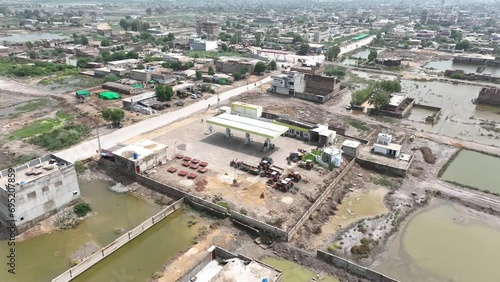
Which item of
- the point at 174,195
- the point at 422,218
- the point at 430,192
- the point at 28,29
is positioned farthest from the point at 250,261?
the point at 28,29

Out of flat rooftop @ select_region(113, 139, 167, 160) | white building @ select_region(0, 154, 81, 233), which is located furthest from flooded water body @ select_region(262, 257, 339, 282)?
white building @ select_region(0, 154, 81, 233)

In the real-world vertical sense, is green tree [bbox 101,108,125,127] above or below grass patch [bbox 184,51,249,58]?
below

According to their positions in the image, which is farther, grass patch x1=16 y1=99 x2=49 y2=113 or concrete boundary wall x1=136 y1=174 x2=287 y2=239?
grass patch x1=16 y1=99 x2=49 y2=113

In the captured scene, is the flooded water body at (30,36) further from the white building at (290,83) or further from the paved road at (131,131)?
the white building at (290,83)

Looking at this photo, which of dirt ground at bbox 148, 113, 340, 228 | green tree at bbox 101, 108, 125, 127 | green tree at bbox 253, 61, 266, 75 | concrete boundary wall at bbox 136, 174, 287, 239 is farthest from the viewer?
green tree at bbox 253, 61, 266, 75

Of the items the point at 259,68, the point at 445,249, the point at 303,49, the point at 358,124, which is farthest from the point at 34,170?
the point at 303,49

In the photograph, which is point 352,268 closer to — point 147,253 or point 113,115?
point 147,253

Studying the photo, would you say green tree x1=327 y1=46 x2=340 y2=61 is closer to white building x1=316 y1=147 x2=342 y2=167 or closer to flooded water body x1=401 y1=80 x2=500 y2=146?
flooded water body x1=401 y1=80 x2=500 y2=146
